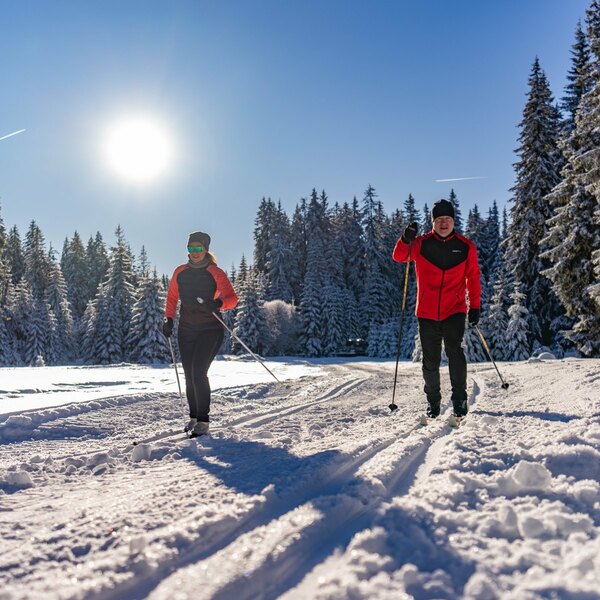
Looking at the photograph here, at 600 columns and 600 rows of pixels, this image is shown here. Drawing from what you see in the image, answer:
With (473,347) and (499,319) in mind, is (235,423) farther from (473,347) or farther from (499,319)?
(473,347)

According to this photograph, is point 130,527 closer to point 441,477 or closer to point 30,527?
point 30,527

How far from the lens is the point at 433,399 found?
543cm

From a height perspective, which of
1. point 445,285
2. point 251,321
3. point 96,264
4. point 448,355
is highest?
point 96,264

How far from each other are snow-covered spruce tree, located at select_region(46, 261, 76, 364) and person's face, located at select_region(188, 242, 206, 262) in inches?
2033

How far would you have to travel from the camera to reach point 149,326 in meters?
40.3

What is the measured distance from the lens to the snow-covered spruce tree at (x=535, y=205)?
82.5ft

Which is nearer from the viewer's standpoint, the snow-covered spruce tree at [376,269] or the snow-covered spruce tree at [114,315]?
the snow-covered spruce tree at [114,315]

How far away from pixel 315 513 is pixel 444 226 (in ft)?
12.3

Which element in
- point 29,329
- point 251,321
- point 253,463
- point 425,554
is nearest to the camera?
point 425,554

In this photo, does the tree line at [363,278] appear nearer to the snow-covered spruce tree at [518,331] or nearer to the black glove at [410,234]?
the snow-covered spruce tree at [518,331]

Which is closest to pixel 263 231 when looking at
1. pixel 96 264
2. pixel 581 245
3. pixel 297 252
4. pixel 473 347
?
pixel 297 252

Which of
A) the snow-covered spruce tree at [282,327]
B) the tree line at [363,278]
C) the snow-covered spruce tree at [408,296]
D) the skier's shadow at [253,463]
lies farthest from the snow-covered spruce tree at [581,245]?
the snow-covered spruce tree at [282,327]

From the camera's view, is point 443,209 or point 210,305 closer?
point 443,209

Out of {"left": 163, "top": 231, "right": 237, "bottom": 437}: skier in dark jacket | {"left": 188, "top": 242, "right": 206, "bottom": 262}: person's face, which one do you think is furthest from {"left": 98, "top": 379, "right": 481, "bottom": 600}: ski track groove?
{"left": 188, "top": 242, "right": 206, "bottom": 262}: person's face
